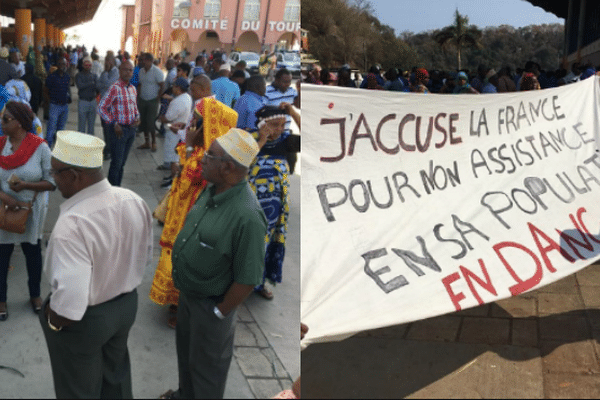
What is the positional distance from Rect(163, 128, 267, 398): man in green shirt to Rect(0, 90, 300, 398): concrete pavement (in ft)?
0.78

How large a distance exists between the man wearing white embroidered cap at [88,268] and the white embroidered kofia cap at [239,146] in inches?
15.3

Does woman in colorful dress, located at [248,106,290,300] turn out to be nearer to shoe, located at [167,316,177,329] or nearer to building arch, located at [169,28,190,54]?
building arch, located at [169,28,190,54]

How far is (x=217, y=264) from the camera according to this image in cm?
257

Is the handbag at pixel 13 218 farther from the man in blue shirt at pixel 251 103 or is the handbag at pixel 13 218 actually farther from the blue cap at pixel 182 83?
the blue cap at pixel 182 83

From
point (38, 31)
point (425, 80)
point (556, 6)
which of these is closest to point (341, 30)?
point (425, 80)

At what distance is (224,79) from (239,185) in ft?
20.4

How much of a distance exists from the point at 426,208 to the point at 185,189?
144 centimetres

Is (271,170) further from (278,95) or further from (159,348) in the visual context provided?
(159,348)

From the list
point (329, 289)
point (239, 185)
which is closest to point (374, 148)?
point (329, 289)

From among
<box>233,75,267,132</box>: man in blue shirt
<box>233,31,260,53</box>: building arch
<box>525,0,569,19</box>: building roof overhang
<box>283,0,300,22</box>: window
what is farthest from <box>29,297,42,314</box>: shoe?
<box>525,0,569,19</box>: building roof overhang

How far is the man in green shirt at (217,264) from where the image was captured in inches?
100

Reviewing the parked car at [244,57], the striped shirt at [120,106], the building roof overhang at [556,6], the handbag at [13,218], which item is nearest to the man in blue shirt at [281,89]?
the parked car at [244,57]

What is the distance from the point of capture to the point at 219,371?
8.59 ft

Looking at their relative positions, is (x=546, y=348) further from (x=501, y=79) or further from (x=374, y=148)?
(x=501, y=79)
